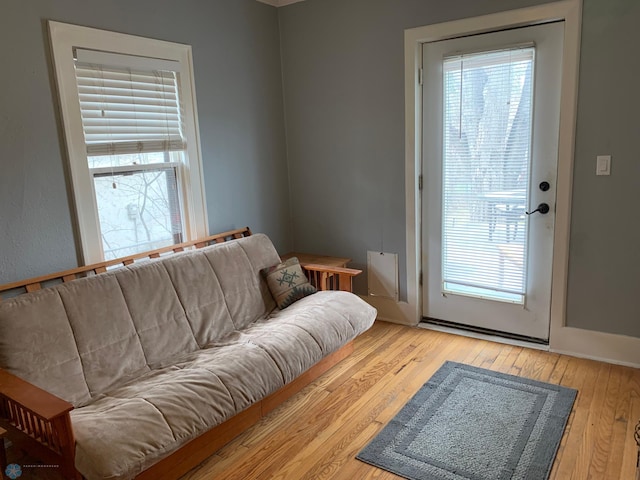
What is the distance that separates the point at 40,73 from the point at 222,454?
2021 millimetres

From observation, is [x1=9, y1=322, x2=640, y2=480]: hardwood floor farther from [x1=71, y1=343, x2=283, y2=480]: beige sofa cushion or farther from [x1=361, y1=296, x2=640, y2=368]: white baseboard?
[x1=71, y1=343, x2=283, y2=480]: beige sofa cushion

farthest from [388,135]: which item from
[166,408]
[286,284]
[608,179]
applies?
[166,408]

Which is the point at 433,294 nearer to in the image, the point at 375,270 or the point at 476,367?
the point at 375,270

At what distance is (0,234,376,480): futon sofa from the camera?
5.88 ft

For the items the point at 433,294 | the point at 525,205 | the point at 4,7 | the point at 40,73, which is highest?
the point at 4,7

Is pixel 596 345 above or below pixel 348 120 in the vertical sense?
below

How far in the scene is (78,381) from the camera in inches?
84.9

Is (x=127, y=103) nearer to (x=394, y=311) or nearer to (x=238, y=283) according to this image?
(x=238, y=283)

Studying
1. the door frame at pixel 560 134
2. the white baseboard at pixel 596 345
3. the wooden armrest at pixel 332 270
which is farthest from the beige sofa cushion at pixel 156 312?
the white baseboard at pixel 596 345

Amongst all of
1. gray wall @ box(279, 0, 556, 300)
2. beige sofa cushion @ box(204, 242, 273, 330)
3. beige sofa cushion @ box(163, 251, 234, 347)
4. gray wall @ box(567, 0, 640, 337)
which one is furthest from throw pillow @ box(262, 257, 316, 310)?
gray wall @ box(567, 0, 640, 337)

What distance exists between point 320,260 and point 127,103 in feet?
5.69

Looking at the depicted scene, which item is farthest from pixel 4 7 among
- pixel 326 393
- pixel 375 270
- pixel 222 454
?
pixel 375 270

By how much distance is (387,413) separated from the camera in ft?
8.25

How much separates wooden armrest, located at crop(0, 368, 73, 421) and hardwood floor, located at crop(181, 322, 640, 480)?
27.6 inches
